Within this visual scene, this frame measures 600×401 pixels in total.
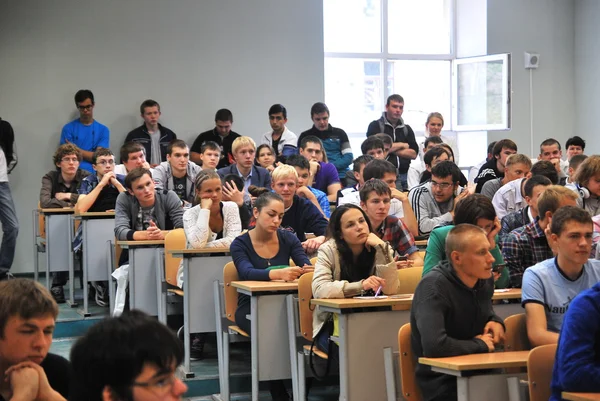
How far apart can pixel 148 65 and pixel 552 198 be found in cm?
665

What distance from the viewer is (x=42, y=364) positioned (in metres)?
2.07

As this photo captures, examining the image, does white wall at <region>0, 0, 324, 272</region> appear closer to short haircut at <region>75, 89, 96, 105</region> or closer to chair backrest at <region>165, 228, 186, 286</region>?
short haircut at <region>75, 89, 96, 105</region>

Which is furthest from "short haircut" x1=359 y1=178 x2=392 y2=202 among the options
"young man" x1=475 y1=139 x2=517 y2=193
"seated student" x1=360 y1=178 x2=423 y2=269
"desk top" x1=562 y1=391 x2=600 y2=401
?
"young man" x1=475 y1=139 x2=517 y2=193

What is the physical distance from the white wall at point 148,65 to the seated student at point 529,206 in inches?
220

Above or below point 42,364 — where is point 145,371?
above

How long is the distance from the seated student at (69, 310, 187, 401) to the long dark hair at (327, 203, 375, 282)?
2.78 meters

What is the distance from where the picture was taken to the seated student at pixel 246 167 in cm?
709

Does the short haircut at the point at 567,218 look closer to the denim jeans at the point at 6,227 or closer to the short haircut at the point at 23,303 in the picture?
the short haircut at the point at 23,303

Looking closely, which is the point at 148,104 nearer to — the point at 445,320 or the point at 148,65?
the point at 148,65

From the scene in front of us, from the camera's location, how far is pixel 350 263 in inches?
161

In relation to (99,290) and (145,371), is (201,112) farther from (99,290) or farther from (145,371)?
(145,371)

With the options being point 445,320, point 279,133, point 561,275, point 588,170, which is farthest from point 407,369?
point 279,133

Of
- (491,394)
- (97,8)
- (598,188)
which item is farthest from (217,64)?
(491,394)

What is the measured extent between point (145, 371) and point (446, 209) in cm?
493
